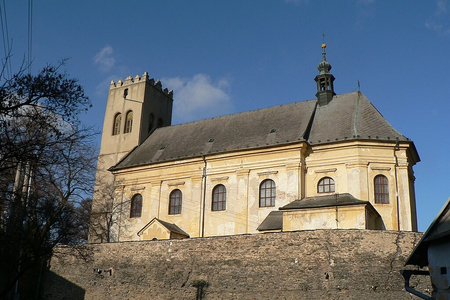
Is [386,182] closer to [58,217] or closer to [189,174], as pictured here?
[189,174]

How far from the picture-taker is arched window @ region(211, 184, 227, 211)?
3022 centimetres

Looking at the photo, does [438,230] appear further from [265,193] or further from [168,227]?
[168,227]

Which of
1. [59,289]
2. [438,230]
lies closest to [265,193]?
[59,289]

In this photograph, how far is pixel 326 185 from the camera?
2791 cm

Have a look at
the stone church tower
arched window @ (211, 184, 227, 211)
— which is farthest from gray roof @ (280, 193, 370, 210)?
the stone church tower

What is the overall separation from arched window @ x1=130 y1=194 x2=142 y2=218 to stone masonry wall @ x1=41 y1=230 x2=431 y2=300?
8596mm

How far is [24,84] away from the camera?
37.8 feet

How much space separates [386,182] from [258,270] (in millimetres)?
10877

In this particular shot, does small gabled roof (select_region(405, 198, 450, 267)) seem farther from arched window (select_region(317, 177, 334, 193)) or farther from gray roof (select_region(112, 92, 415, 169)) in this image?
gray roof (select_region(112, 92, 415, 169))

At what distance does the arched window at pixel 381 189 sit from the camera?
26.6 meters

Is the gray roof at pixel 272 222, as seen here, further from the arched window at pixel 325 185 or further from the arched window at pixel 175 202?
the arched window at pixel 175 202

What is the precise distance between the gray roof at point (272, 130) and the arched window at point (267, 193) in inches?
92.8

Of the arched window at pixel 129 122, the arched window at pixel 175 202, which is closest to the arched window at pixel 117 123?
the arched window at pixel 129 122

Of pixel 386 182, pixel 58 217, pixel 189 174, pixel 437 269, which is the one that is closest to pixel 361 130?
pixel 386 182
